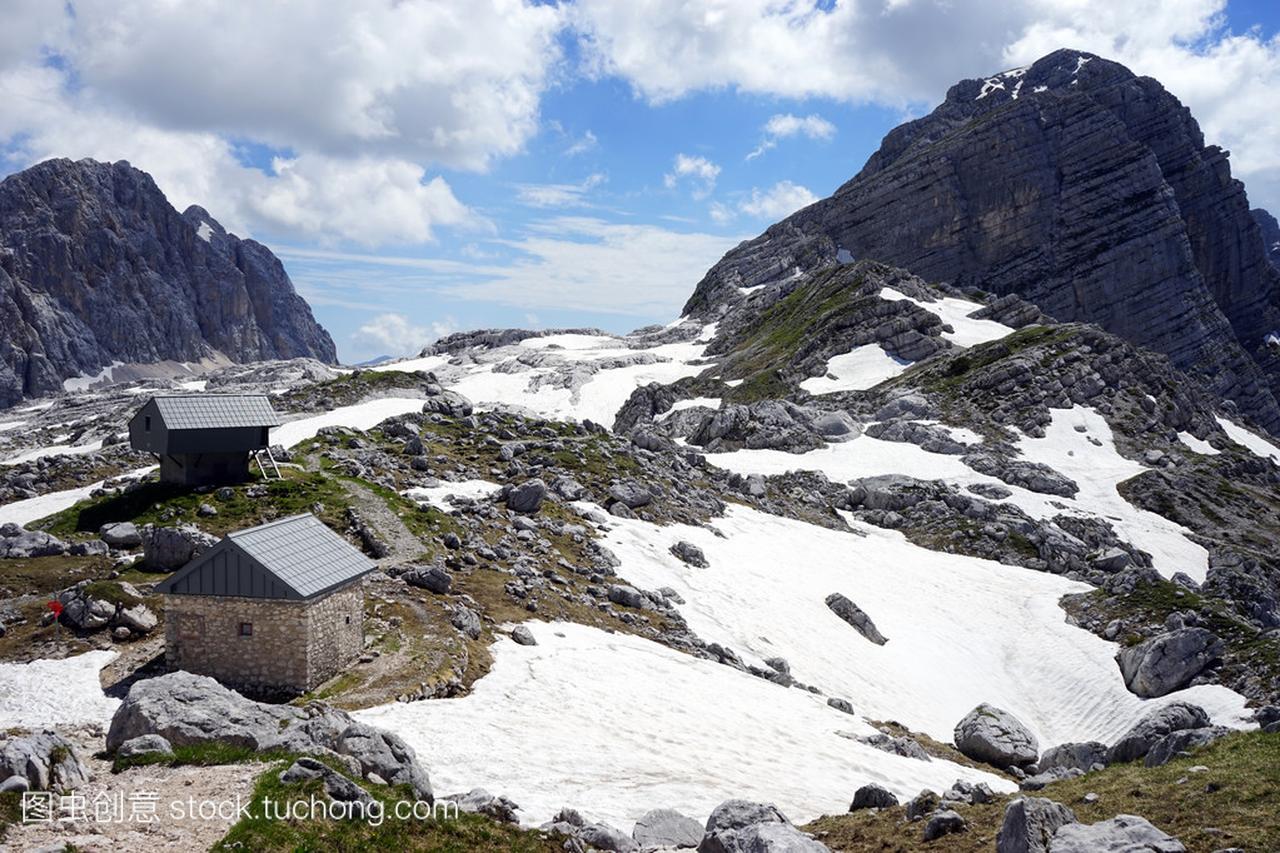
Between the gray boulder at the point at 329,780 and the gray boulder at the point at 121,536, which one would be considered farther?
the gray boulder at the point at 121,536

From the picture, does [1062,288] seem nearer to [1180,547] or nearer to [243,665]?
[1180,547]

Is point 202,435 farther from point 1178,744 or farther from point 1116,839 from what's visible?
point 1178,744

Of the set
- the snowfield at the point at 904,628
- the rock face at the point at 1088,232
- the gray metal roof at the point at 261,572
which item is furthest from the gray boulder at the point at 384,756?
the rock face at the point at 1088,232

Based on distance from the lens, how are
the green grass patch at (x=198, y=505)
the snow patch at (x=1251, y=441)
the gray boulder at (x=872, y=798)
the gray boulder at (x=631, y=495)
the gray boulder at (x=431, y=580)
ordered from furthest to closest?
the snow patch at (x=1251, y=441)
the gray boulder at (x=631, y=495)
the green grass patch at (x=198, y=505)
the gray boulder at (x=431, y=580)
the gray boulder at (x=872, y=798)

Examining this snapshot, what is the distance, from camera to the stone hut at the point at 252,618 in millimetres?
23219

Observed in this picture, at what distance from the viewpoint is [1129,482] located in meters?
75.5

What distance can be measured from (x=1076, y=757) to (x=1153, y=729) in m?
3.10

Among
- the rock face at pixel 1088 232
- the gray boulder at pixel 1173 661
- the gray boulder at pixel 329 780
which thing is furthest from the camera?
the rock face at pixel 1088 232

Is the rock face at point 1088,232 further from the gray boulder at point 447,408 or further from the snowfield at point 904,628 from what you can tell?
the snowfield at point 904,628

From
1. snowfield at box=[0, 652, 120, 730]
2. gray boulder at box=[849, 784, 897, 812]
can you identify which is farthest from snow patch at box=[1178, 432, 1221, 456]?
snowfield at box=[0, 652, 120, 730]

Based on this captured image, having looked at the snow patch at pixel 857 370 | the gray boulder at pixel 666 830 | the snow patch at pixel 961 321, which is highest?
the snow patch at pixel 961 321

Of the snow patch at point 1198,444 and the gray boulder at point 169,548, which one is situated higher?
the snow patch at point 1198,444

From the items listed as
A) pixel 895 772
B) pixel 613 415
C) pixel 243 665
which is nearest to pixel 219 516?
pixel 243 665

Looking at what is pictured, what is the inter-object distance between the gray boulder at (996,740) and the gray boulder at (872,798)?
12.6 meters
